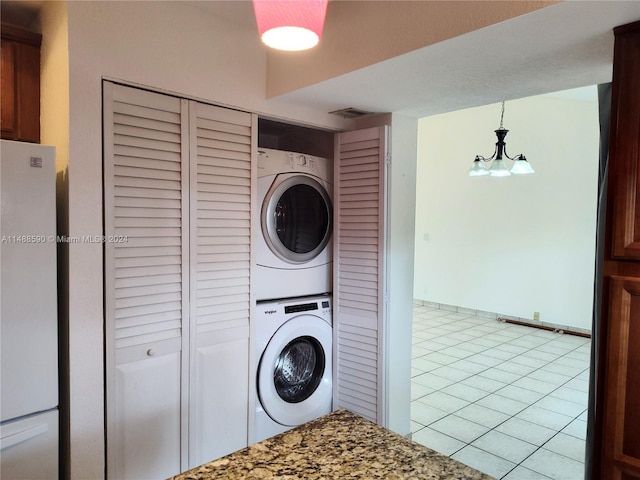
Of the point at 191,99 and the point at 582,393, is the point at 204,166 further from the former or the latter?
the point at 582,393

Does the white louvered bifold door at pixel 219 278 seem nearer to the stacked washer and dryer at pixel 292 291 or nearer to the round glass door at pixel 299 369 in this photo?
the stacked washer and dryer at pixel 292 291

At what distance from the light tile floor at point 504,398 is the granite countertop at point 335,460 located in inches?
66.4

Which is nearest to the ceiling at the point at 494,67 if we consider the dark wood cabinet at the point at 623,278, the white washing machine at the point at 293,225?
the dark wood cabinet at the point at 623,278

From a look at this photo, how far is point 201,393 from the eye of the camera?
6.63ft

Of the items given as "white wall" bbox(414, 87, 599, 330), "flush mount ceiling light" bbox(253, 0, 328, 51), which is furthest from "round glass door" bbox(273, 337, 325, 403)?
"white wall" bbox(414, 87, 599, 330)

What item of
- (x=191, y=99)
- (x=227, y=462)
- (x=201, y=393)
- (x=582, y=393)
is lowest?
(x=582, y=393)

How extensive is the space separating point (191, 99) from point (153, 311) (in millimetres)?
973

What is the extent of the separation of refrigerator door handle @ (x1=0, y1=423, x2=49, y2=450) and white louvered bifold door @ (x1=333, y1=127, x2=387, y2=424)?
5.18 feet

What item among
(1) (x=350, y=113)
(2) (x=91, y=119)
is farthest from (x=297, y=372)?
(2) (x=91, y=119)

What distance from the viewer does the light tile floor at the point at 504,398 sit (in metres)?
2.48

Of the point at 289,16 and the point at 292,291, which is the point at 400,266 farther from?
the point at 289,16

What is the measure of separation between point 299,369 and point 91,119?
5.77 ft

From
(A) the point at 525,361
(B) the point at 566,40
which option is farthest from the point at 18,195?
(A) the point at 525,361

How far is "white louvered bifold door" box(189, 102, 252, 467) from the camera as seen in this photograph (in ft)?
6.52
